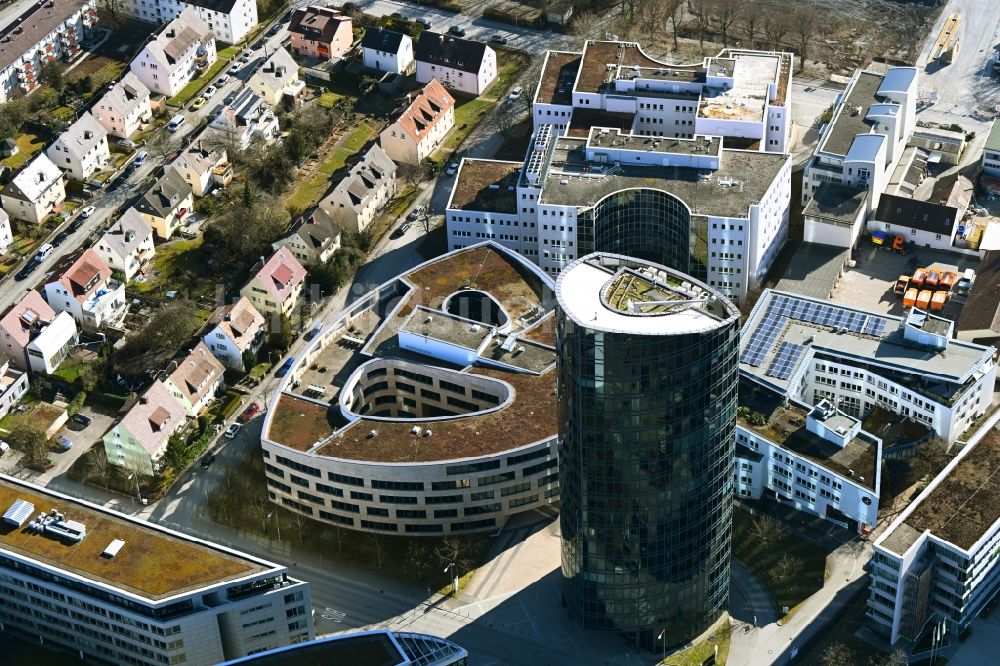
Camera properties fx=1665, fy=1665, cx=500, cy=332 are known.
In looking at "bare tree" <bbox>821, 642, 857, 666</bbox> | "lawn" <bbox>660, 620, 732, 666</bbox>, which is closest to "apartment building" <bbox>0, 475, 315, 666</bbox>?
"lawn" <bbox>660, 620, 732, 666</bbox>

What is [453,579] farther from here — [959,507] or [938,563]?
[959,507]

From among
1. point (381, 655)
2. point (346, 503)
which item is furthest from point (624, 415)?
point (346, 503)

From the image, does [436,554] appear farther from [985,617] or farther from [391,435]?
[985,617]

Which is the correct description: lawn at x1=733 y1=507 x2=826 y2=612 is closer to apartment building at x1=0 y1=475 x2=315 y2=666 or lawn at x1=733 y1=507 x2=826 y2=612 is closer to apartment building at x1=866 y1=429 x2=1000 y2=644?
apartment building at x1=866 y1=429 x2=1000 y2=644

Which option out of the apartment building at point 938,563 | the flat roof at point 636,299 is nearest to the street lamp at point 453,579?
the flat roof at point 636,299

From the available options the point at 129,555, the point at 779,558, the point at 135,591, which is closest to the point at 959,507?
the point at 779,558

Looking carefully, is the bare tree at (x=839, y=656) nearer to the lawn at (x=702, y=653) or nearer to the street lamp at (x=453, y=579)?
the lawn at (x=702, y=653)
